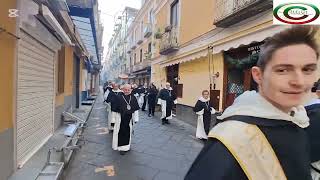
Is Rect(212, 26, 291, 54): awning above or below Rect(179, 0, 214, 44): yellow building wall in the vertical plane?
below

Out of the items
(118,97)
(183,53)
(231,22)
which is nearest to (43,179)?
(118,97)

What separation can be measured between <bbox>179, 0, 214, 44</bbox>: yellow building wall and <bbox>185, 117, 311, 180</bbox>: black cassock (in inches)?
402

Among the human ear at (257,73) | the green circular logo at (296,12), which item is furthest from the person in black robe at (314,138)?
the green circular logo at (296,12)

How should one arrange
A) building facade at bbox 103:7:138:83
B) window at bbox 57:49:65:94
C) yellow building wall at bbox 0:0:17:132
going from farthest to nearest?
building facade at bbox 103:7:138:83 < window at bbox 57:49:65:94 < yellow building wall at bbox 0:0:17:132

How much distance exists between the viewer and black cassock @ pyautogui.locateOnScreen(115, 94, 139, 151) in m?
7.70

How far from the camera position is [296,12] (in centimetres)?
422

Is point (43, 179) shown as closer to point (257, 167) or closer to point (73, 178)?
point (73, 178)

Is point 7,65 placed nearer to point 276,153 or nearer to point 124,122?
point 124,122

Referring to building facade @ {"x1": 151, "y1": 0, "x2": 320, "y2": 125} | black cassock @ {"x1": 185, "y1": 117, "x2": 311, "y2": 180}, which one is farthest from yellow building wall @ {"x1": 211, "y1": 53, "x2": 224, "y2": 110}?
black cassock @ {"x1": 185, "y1": 117, "x2": 311, "y2": 180}

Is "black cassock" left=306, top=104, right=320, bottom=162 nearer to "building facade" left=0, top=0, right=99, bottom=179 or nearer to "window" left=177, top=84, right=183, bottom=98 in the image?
"building facade" left=0, top=0, right=99, bottom=179

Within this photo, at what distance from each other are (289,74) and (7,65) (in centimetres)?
422

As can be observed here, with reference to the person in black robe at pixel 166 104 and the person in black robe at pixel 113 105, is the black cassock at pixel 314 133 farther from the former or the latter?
the person in black robe at pixel 166 104

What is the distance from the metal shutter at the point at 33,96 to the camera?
18.8 ft

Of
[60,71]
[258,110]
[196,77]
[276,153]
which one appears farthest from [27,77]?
[196,77]
